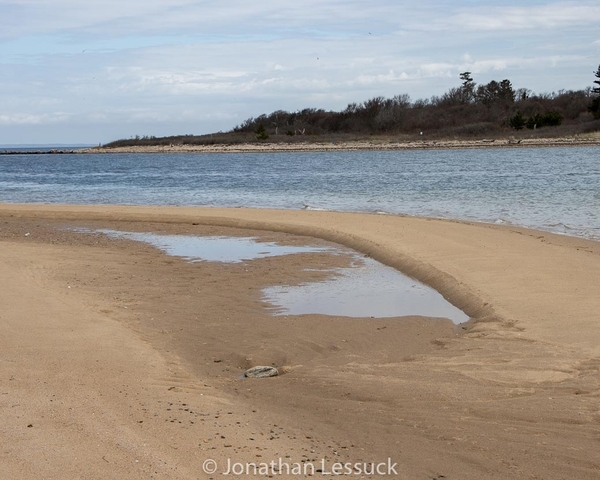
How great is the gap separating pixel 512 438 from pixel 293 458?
1660 millimetres

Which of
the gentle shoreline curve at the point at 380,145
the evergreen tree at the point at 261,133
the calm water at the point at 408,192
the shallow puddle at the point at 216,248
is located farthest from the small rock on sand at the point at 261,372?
the evergreen tree at the point at 261,133

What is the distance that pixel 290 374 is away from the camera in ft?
24.3

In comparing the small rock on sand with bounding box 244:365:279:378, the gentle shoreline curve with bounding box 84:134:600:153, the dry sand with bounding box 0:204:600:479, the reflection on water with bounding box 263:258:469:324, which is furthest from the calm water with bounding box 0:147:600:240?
the gentle shoreline curve with bounding box 84:134:600:153

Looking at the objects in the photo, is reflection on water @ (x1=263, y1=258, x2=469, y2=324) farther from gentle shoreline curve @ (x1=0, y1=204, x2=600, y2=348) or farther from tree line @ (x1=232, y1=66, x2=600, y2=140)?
tree line @ (x1=232, y1=66, x2=600, y2=140)

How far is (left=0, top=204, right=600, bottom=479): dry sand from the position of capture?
5195 millimetres

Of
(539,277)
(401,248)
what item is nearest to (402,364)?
(539,277)

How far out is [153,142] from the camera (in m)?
136

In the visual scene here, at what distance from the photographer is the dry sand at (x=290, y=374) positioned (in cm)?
520

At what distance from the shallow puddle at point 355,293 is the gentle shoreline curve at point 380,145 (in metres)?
67.6

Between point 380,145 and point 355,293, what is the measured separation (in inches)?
3245

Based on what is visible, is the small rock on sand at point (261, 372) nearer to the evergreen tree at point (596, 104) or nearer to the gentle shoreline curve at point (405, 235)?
the gentle shoreline curve at point (405, 235)

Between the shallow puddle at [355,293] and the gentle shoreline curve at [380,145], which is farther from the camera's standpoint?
the gentle shoreline curve at [380,145]

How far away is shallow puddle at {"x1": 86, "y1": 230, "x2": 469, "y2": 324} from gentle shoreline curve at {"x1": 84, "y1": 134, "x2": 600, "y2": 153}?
6759cm

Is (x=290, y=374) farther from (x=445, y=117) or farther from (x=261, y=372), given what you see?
(x=445, y=117)
